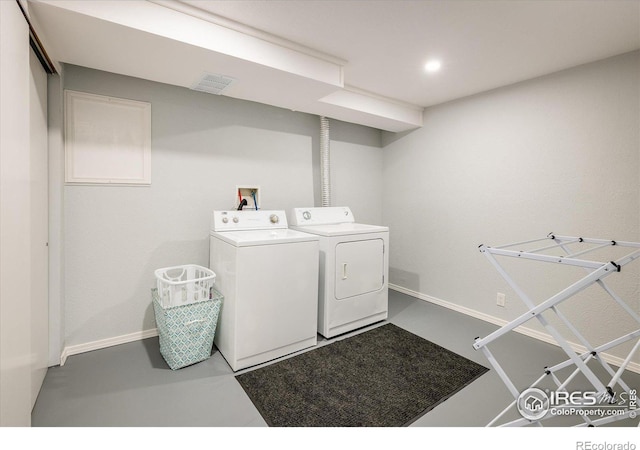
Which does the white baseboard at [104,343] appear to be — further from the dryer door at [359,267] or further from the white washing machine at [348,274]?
the dryer door at [359,267]

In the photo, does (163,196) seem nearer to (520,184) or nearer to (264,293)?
(264,293)

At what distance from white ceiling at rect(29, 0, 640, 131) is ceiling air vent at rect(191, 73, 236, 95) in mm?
63

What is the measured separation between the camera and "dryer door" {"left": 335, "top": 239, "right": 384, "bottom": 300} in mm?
2689

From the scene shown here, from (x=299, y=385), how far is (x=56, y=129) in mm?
2359

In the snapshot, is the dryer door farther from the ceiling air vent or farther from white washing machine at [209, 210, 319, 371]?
the ceiling air vent

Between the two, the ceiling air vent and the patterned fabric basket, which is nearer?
the patterned fabric basket

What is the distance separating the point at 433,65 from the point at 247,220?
2027 mm

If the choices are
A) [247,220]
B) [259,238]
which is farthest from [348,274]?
[247,220]

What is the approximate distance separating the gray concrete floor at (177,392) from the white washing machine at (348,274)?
0.29 meters

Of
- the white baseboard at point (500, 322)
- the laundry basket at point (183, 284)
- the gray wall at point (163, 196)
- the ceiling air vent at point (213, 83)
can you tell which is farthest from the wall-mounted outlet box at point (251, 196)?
the white baseboard at point (500, 322)

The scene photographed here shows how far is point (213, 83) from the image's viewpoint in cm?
237

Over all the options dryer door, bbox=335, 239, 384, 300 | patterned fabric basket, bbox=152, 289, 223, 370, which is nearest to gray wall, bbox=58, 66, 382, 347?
patterned fabric basket, bbox=152, 289, 223, 370

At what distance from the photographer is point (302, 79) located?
90.2 inches

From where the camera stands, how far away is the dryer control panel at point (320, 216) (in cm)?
308
